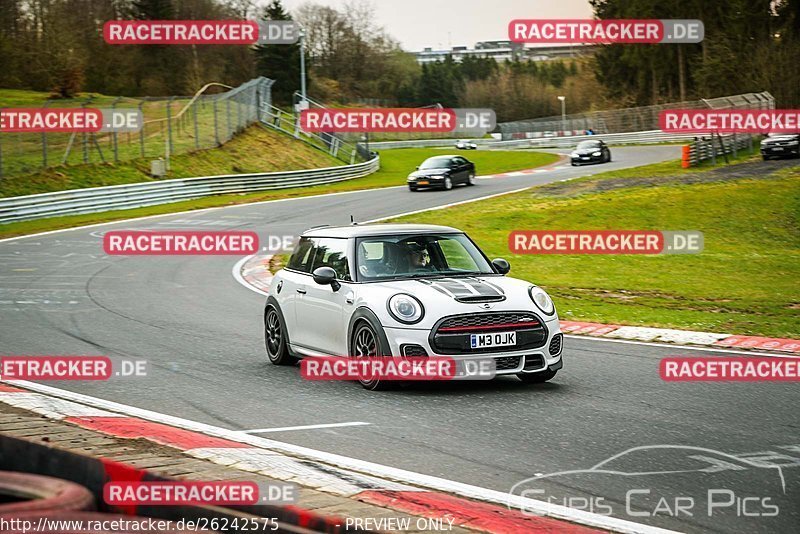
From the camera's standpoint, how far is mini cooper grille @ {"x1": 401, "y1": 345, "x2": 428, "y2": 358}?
8922 mm

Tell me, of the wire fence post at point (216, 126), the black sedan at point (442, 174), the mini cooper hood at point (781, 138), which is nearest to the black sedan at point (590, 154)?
the black sedan at point (442, 174)

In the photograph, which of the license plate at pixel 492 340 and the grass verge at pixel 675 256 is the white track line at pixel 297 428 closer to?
the license plate at pixel 492 340

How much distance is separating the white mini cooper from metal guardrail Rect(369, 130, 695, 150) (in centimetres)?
6374

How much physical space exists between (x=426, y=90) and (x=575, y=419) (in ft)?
406

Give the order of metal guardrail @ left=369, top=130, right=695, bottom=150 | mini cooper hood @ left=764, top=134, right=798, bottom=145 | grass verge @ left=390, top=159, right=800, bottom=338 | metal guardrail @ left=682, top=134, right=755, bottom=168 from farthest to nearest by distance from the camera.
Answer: metal guardrail @ left=369, top=130, right=695, bottom=150 < metal guardrail @ left=682, top=134, right=755, bottom=168 < mini cooper hood @ left=764, top=134, right=798, bottom=145 < grass verge @ left=390, top=159, right=800, bottom=338

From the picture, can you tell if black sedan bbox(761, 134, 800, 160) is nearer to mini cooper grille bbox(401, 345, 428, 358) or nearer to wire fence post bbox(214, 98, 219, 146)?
wire fence post bbox(214, 98, 219, 146)

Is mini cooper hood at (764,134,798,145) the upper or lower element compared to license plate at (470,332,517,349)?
upper

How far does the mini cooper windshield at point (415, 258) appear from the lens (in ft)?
32.8

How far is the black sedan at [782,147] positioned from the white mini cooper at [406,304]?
34.0 m

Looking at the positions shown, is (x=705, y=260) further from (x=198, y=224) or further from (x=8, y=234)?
(x=8, y=234)

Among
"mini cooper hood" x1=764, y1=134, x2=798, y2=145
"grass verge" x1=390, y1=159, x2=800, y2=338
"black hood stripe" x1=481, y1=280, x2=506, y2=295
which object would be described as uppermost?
"mini cooper hood" x1=764, y1=134, x2=798, y2=145

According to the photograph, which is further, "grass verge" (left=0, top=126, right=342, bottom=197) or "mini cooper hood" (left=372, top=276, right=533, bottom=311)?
"grass verge" (left=0, top=126, right=342, bottom=197)

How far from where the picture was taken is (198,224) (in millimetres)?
30422

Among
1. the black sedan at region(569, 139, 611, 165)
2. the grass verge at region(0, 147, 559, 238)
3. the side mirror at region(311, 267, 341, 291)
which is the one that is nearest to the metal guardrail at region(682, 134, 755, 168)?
the black sedan at region(569, 139, 611, 165)
